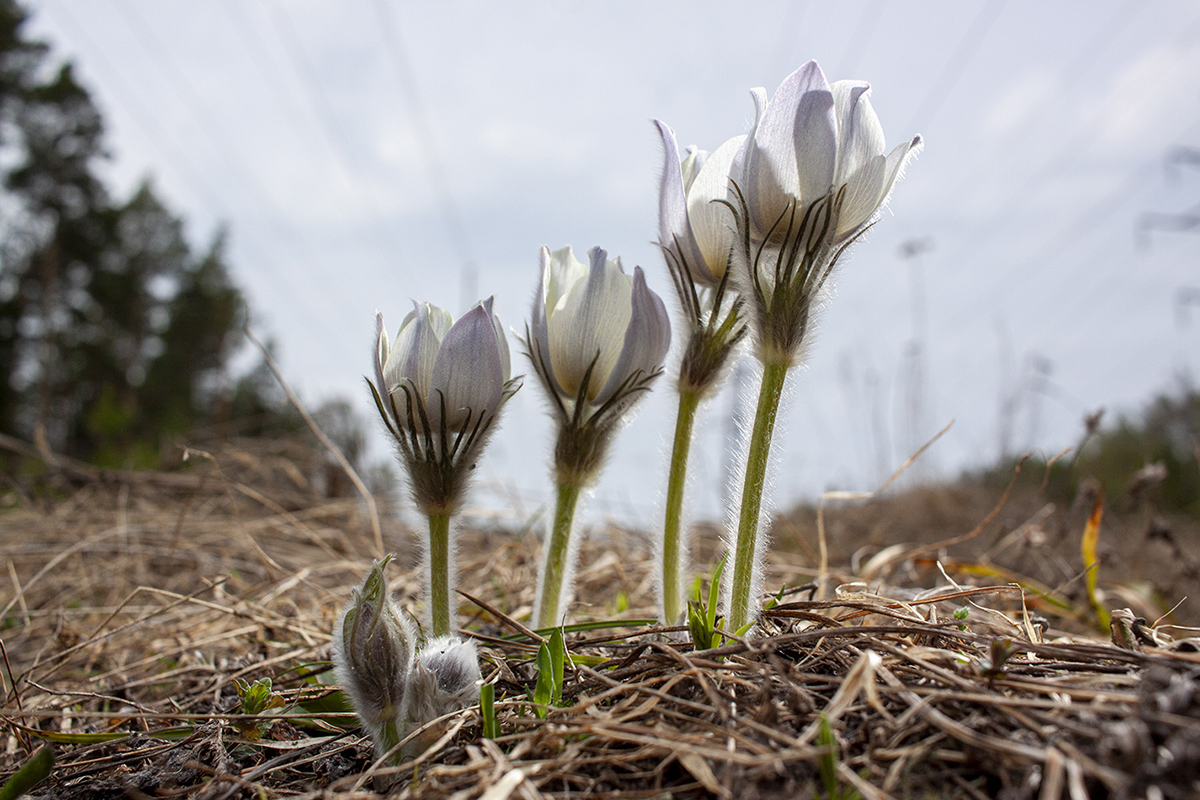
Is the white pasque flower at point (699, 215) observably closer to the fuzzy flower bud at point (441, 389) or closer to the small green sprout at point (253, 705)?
the fuzzy flower bud at point (441, 389)

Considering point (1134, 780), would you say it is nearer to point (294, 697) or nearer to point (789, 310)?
point (789, 310)

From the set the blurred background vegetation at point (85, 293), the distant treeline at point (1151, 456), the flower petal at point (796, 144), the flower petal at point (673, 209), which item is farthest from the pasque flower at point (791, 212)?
the blurred background vegetation at point (85, 293)

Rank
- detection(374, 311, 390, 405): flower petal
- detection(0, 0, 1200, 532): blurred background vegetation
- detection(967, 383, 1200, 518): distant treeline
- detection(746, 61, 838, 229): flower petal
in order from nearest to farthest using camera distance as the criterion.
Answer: detection(746, 61, 838, 229): flower petal, detection(374, 311, 390, 405): flower petal, detection(967, 383, 1200, 518): distant treeline, detection(0, 0, 1200, 532): blurred background vegetation

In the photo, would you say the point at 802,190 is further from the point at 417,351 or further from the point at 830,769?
the point at 830,769

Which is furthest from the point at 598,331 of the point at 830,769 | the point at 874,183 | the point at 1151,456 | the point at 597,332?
the point at 1151,456

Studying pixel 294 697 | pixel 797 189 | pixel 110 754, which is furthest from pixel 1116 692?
pixel 110 754

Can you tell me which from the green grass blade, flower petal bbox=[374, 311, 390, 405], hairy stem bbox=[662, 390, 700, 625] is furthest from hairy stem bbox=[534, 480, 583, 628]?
the green grass blade

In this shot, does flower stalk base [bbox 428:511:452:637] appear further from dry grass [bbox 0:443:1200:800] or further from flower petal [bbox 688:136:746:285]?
flower petal [bbox 688:136:746:285]
